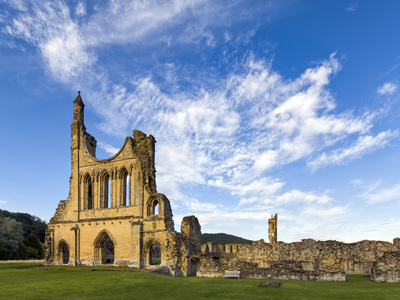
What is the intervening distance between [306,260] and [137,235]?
43.8 feet

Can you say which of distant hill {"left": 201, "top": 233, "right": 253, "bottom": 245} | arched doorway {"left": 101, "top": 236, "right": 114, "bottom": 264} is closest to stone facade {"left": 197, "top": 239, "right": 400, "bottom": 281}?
arched doorway {"left": 101, "top": 236, "right": 114, "bottom": 264}

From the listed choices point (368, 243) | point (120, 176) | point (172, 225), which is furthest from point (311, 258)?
point (120, 176)

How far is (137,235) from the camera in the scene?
2628cm

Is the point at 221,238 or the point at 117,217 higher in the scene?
the point at 117,217

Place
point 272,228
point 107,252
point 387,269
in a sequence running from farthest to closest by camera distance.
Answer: point 272,228, point 107,252, point 387,269

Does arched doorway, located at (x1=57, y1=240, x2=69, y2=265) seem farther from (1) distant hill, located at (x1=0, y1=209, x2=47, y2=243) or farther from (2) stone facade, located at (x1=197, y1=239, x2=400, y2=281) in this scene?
(1) distant hill, located at (x1=0, y1=209, x2=47, y2=243)

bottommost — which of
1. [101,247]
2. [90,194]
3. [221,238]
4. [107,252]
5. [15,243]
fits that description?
[221,238]

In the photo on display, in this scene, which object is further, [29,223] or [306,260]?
[29,223]

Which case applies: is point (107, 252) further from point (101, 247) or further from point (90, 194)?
point (90, 194)

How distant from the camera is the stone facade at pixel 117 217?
84.8 feet

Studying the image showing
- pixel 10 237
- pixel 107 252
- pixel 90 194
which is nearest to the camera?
pixel 107 252

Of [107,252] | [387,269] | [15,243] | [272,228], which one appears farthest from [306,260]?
[15,243]

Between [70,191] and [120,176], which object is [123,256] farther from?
[70,191]

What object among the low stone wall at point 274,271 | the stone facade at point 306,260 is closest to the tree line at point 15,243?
the stone facade at point 306,260
